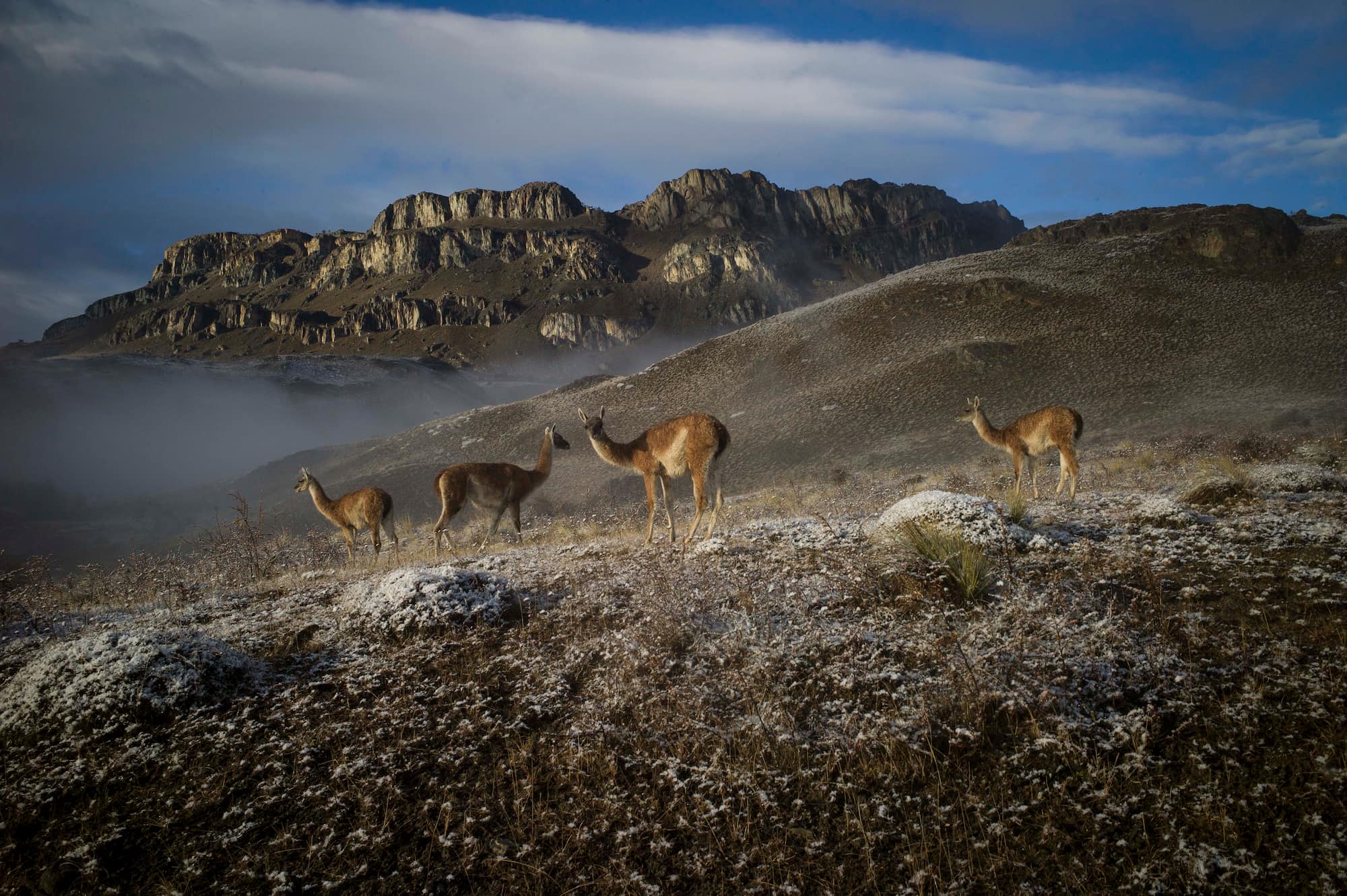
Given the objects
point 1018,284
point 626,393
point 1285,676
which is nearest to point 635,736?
point 1285,676

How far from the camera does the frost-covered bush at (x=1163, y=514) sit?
23.0ft

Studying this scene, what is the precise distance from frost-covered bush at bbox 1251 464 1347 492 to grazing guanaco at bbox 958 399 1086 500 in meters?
2.79

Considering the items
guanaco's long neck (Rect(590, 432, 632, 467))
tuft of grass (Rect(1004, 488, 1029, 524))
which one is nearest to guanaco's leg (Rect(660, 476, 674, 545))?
guanaco's long neck (Rect(590, 432, 632, 467))

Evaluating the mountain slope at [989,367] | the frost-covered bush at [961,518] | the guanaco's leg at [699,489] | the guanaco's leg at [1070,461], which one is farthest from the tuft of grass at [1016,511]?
the mountain slope at [989,367]

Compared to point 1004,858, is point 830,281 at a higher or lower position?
higher

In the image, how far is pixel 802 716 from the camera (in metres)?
3.97

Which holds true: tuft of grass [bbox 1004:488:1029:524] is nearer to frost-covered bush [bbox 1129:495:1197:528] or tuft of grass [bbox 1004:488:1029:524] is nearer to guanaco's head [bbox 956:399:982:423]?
frost-covered bush [bbox 1129:495:1197:528]

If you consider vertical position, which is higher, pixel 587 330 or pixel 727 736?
pixel 587 330

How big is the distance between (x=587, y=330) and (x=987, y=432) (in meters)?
161

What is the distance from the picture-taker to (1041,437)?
13.4 m

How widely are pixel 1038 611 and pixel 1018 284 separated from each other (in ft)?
134

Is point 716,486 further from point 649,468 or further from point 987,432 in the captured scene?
point 987,432

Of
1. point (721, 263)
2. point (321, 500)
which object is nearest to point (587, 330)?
point (721, 263)

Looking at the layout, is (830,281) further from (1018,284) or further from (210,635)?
(210,635)
